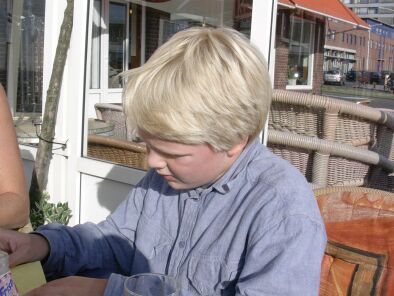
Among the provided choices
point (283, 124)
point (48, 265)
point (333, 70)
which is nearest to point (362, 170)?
point (283, 124)

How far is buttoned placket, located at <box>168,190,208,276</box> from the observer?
1.29 metres

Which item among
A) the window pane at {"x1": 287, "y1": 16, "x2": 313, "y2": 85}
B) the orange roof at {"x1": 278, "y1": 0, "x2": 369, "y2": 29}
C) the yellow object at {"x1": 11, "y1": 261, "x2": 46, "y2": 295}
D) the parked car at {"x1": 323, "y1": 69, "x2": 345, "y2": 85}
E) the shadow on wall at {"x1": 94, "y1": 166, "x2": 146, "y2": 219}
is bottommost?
the shadow on wall at {"x1": 94, "y1": 166, "x2": 146, "y2": 219}

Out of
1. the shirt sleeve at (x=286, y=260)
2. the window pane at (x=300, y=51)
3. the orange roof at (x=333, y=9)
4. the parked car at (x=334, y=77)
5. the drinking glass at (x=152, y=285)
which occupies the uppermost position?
the orange roof at (x=333, y=9)

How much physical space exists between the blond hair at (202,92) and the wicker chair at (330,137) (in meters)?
1.96

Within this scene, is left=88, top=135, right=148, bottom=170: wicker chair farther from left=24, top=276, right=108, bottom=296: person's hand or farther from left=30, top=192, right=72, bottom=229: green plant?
left=24, top=276, right=108, bottom=296: person's hand

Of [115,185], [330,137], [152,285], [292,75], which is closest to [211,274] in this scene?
[152,285]

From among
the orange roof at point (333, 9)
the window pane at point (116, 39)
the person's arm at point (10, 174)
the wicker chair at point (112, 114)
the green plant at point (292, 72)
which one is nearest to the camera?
the person's arm at point (10, 174)

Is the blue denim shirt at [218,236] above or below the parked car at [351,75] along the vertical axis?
below

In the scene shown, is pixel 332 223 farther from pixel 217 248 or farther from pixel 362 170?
pixel 362 170

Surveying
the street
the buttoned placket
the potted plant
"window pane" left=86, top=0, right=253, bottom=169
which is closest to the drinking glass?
the buttoned placket

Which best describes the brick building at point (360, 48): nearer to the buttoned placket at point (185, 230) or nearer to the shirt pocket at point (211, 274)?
the buttoned placket at point (185, 230)

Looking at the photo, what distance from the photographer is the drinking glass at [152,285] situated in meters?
1.02

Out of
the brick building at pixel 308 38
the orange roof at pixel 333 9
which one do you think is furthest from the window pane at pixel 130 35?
the brick building at pixel 308 38

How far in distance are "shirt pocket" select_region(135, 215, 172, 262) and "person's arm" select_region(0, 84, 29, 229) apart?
539 mm
